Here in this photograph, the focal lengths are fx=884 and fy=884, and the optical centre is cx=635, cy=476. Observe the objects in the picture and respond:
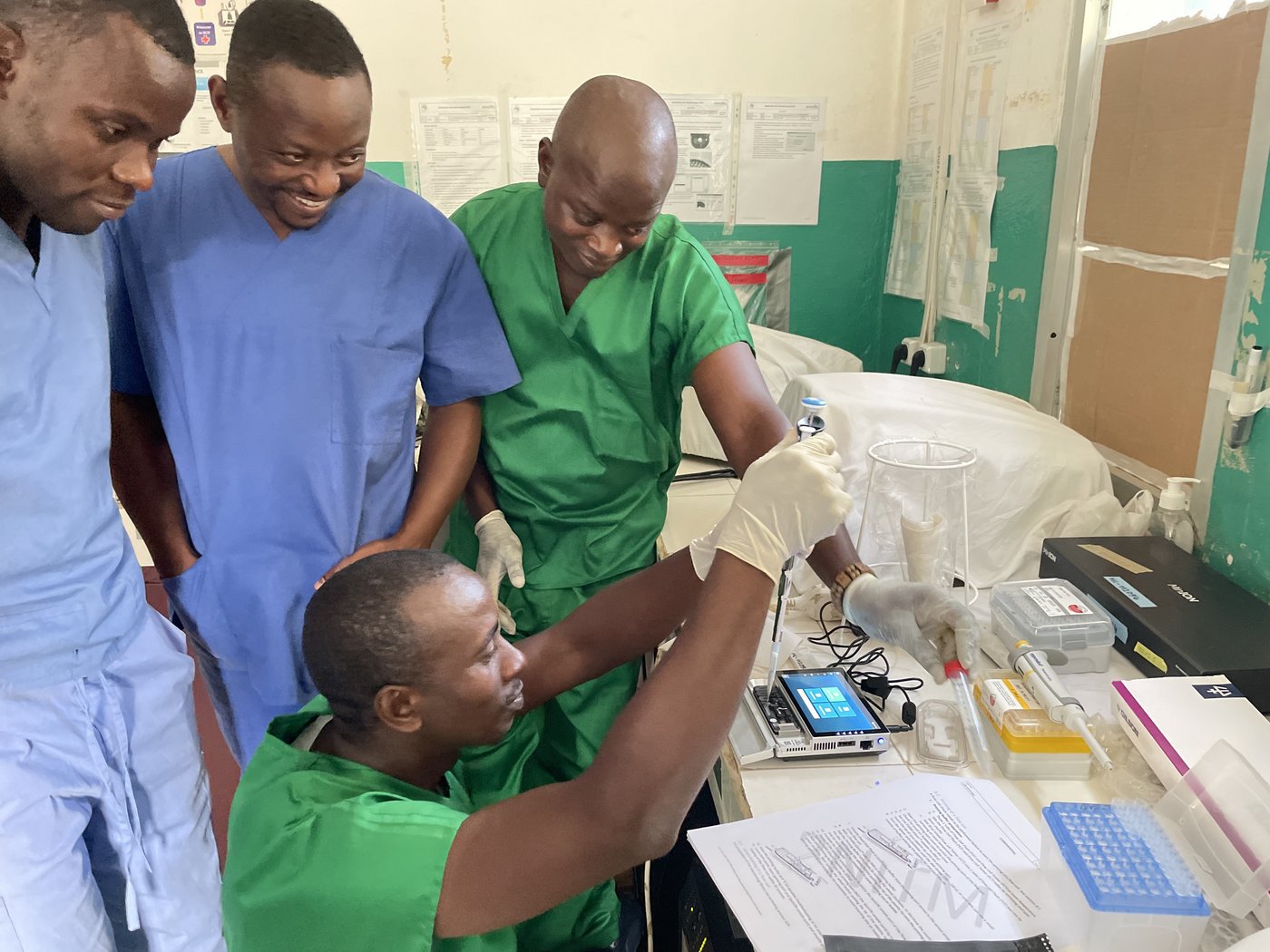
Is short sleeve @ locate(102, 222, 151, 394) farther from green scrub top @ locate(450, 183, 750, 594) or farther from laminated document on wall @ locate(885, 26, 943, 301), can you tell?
laminated document on wall @ locate(885, 26, 943, 301)

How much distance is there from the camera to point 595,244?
1.17 metres

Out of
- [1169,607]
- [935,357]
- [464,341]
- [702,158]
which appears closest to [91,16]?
[464,341]

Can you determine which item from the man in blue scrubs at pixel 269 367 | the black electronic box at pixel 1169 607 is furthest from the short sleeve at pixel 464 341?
the black electronic box at pixel 1169 607

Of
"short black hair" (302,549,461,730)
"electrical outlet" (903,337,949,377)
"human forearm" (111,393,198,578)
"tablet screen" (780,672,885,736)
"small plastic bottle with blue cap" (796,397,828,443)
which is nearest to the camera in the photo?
"short black hair" (302,549,461,730)

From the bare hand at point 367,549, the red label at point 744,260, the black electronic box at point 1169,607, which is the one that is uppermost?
the red label at point 744,260

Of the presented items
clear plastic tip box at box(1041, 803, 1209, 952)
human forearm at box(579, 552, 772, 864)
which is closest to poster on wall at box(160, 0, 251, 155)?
human forearm at box(579, 552, 772, 864)

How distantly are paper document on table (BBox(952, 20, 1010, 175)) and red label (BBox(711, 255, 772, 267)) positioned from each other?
0.69 metres

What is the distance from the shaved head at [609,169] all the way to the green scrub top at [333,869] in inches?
28.9

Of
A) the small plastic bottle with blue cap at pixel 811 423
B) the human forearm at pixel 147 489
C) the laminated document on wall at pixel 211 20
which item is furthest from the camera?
the laminated document on wall at pixel 211 20

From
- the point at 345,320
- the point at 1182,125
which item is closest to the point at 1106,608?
the point at 1182,125

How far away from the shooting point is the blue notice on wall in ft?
4.07

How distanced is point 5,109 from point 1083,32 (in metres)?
1.80

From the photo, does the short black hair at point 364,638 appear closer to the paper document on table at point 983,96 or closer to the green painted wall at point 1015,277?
the green painted wall at point 1015,277

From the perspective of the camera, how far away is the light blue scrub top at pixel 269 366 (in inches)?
45.3
